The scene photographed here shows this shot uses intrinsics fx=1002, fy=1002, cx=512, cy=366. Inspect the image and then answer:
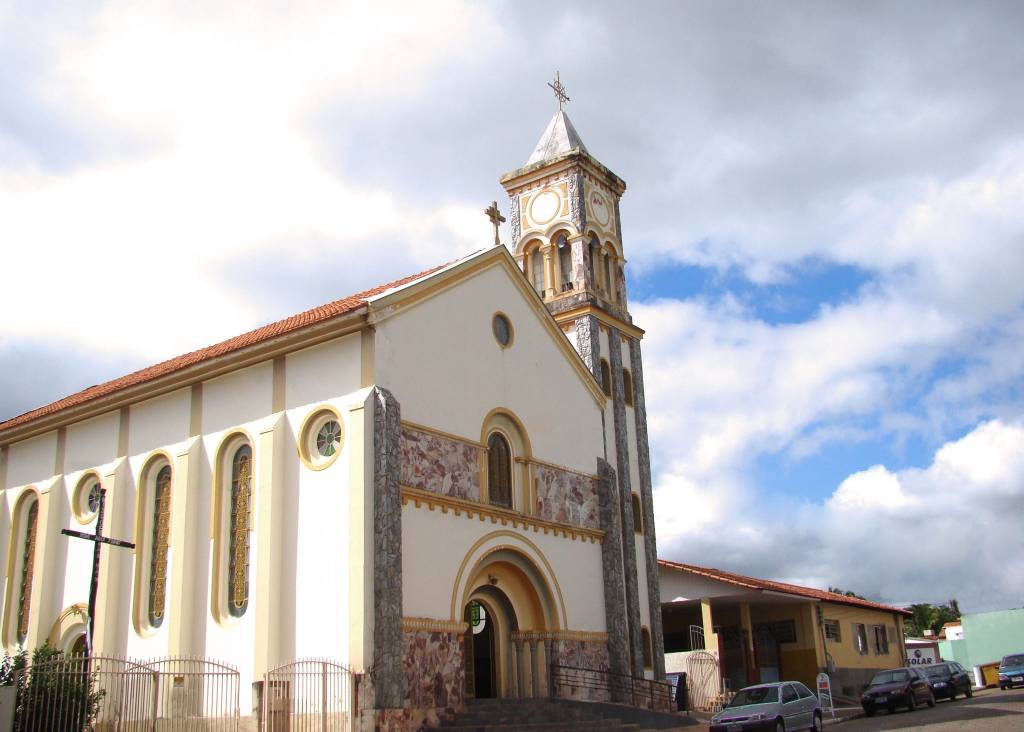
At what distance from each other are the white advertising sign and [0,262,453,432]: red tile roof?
34.2 metres

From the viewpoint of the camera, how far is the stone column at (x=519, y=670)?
72.7 feet

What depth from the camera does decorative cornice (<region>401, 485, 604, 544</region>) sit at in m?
19.6

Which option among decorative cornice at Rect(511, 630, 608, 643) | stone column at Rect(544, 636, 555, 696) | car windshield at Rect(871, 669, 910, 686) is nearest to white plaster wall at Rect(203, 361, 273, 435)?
decorative cornice at Rect(511, 630, 608, 643)

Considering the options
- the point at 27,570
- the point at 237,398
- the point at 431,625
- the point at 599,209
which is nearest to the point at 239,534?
the point at 237,398

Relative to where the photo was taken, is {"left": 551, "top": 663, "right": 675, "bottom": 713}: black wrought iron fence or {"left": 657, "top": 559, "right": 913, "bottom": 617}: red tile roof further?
{"left": 657, "top": 559, "right": 913, "bottom": 617}: red tile roof

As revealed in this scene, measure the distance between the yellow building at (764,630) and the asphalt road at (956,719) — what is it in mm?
6403

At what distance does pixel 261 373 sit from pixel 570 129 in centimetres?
1598

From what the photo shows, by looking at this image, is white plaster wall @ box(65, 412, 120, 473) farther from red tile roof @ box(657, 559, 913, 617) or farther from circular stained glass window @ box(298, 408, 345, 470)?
red tile roof @ box(657, 559, 913, 617)

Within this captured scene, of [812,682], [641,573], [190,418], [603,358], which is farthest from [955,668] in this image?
[190,418]

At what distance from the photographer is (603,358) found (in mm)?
29797

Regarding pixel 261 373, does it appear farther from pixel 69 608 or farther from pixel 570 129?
pixel 570 129

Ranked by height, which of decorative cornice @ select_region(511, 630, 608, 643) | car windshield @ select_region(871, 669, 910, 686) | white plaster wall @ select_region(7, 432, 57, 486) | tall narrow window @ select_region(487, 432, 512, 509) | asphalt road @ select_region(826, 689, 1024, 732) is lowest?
asphalt road @ select_region(826, 689, 1024, 732)

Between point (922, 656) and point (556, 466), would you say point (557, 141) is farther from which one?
point (922, 656)

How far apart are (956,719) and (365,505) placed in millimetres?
13654
